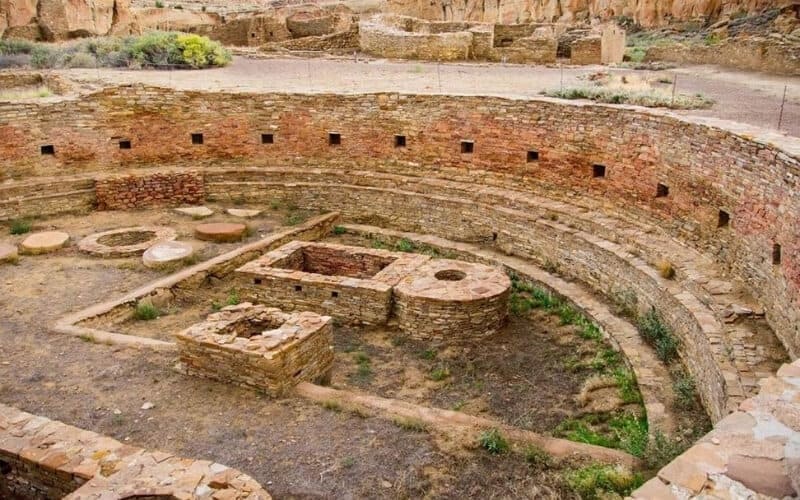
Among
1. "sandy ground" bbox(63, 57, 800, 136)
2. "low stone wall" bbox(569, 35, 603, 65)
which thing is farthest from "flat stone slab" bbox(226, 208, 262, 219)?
"low stone wall" bbox(569, 35, 603, 65)

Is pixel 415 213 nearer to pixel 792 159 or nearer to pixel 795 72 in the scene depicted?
pixel 792 159

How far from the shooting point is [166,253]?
11852 mm

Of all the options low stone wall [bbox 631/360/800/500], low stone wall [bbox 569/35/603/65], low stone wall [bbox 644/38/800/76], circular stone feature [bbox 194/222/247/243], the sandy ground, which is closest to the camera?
low stone wall [bbox 631/360/800/500]

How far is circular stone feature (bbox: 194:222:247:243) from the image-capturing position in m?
12.8

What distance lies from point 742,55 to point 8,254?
666 inches

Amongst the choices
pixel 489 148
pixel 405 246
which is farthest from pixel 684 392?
pixel 489 148

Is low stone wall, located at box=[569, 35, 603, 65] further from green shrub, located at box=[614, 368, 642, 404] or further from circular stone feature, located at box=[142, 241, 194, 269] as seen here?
green shrub, located at box=[614, 368, 642, 404]

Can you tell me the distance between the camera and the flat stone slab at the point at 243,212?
1408 cm

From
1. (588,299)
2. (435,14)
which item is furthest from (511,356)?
(435,14)

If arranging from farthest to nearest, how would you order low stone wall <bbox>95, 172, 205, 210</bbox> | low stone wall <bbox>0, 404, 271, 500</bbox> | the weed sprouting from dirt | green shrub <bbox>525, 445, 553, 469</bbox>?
low stone wall <bbox>95, 172, 205, 210</bbox> < the weed sprouting from dirt < green shrub <bbox>525, 445, 553, 469</bbox> < low stone wall <bbox>0, 404, 271, 500</bbox>

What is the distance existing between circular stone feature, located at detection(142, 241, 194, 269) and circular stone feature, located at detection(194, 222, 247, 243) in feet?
1.77

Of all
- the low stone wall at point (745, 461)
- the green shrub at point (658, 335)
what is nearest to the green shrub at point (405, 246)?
the green shrub at point (658, 335)

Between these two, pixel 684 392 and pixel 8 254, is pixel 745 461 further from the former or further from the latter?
pixel 8 254

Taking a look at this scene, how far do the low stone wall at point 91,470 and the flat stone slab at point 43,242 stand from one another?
603 cm
